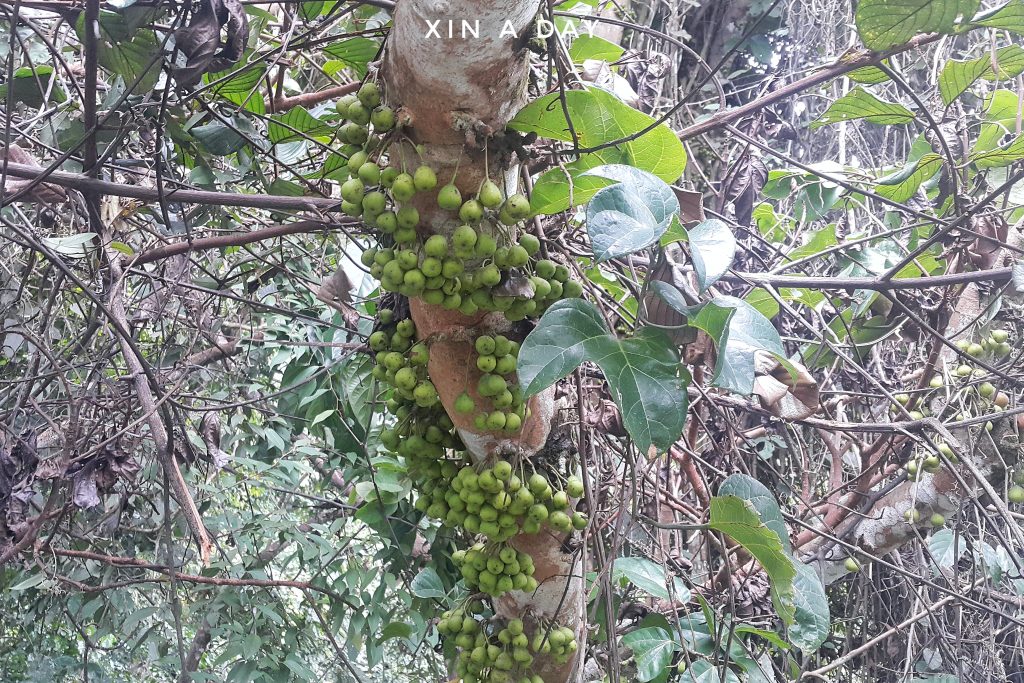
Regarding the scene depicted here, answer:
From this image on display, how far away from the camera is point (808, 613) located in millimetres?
1200

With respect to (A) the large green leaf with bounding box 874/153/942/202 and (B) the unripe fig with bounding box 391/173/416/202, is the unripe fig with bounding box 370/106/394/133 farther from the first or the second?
(A) the large green leaf with bounding box 874/153/942/202

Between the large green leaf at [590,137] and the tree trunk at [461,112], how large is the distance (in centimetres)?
4

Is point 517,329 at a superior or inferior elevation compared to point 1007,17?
inferior

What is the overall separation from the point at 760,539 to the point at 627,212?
0.53 meters

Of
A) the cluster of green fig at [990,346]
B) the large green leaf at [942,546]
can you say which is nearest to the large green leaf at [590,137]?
the cluster of green fig at [990,346]

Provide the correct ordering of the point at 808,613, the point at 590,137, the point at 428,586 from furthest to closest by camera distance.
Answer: the point at 428,586 < the point at 808,613 < the point at 590,137

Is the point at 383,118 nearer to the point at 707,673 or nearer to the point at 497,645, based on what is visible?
the point at 497,645

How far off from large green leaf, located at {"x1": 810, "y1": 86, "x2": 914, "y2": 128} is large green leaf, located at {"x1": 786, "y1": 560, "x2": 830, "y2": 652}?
0.84m

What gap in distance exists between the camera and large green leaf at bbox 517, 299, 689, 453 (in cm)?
84

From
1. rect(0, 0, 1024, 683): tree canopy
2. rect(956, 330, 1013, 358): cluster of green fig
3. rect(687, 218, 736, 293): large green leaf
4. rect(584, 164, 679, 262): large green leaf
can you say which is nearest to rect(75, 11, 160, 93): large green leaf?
rect(0, 0, 1024, 683): tree canopy

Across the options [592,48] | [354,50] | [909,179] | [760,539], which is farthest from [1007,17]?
[354,50]

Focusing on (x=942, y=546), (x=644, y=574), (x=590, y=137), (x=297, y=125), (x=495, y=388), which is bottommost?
(x=942, y=546)

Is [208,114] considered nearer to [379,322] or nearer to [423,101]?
[379,322]

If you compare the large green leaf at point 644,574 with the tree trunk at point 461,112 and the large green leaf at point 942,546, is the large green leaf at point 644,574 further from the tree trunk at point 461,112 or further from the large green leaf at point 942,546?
the large green leaf at point 942,546
